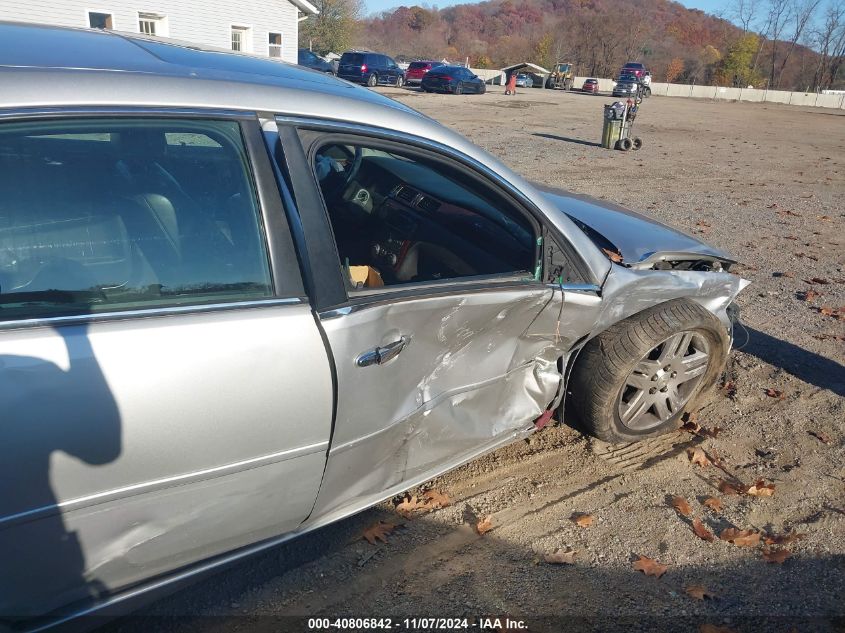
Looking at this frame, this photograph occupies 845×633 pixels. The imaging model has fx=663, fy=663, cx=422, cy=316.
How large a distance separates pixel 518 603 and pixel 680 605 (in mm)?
643

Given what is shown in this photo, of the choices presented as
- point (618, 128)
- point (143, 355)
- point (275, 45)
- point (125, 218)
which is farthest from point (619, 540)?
point (275, 45)

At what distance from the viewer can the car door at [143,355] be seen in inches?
67.6

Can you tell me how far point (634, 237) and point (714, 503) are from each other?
1407 millimetres

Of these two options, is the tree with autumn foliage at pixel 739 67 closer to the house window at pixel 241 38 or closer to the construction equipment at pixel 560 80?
the construction equipment at pixel 560 80

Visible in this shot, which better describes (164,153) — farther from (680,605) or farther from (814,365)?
(814,365)

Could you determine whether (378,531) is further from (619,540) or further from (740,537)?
(740,537)

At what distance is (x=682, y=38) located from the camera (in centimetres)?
10725

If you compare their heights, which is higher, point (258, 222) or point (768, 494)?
point (258, 222)

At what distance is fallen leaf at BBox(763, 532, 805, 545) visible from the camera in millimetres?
2963

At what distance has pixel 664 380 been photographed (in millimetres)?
3484

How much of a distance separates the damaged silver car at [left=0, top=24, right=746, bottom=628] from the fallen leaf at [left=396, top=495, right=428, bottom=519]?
1.08 ft

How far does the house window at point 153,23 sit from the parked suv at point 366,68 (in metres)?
11.7

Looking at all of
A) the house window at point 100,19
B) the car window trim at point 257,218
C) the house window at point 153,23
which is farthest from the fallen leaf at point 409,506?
the house window at point 153,23

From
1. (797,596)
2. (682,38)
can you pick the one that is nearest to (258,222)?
(797,596)
